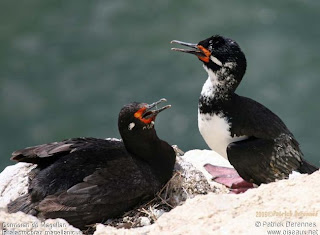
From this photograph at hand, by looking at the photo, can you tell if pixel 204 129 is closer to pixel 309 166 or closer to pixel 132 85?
pixel 309 166

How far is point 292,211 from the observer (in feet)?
13.1

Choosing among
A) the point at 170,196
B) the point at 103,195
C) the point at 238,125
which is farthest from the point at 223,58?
the point at 103,195

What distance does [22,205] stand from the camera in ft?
20.9

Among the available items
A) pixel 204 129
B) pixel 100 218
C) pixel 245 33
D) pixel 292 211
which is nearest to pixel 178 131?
pixel 245 33

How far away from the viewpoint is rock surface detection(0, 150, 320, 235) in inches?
151

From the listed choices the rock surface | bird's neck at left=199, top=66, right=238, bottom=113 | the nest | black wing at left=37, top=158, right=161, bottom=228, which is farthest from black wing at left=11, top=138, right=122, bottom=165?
the rock surface

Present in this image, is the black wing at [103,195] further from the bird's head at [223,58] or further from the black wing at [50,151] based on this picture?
the bird's head at [223,58]

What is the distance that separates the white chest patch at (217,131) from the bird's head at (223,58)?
1.32ft

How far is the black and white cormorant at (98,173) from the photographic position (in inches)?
245

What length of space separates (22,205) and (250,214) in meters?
3.00

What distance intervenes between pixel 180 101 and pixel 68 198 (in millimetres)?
5673

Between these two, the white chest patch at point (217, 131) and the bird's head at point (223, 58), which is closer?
the bird's head at point (223, 58)

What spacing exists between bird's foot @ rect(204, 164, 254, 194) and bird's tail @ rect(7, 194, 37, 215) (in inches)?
91.6

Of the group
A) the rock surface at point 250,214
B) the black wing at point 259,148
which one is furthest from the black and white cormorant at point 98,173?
the rock surface at point 250,214
